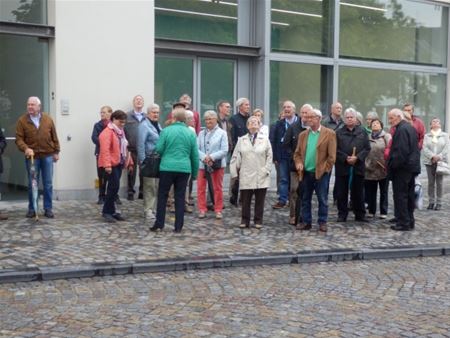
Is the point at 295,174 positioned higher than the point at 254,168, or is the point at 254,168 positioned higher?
the point at 254,168

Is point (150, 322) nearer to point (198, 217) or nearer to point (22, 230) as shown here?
point (22, 230)

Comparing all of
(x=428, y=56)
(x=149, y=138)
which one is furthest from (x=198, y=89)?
(x=428, y=56)

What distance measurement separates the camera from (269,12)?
15.9 m

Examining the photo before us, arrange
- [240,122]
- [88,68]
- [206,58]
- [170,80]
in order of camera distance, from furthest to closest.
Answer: [206,58]
[170,80]
[88,68]
[240,122]

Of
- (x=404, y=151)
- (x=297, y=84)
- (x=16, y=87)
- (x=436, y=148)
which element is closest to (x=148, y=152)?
(x=16, y=87)

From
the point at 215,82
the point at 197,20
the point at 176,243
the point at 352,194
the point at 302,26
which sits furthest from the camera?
the point at 302,26

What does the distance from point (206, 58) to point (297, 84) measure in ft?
8.24

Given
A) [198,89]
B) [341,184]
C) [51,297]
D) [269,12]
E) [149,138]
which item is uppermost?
[269,12]

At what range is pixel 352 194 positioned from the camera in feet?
38.7

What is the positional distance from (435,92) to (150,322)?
15538 mm

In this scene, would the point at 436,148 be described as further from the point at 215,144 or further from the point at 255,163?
the point at 215,144

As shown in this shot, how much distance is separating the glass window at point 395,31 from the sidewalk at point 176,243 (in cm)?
691

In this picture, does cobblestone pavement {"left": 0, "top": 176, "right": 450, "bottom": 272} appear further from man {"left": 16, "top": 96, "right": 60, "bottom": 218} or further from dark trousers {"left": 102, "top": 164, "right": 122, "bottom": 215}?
man {"left": 16, "top": 96, "right": 60, "bottom": 218}

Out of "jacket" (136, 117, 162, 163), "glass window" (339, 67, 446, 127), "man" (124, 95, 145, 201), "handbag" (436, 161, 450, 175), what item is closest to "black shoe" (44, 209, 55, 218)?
"jacket" (136, 117, 162, 163)
